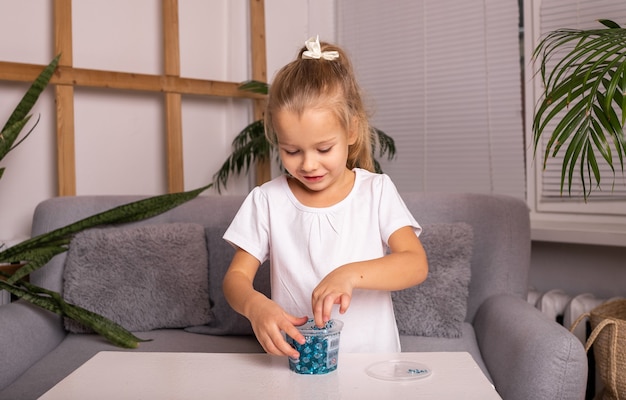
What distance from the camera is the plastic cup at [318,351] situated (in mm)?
1172

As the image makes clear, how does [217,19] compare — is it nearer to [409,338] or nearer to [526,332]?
[409,338]

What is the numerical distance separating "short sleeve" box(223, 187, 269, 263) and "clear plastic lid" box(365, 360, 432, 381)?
0.56 m

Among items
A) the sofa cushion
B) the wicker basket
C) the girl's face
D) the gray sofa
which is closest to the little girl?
the girl's face

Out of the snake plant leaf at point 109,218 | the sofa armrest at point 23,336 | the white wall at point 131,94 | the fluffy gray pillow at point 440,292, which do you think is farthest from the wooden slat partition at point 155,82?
the fluffy gray pillow at point 440,292

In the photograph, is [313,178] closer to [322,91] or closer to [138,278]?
[322,91]

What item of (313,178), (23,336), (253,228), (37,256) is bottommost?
(23,336)

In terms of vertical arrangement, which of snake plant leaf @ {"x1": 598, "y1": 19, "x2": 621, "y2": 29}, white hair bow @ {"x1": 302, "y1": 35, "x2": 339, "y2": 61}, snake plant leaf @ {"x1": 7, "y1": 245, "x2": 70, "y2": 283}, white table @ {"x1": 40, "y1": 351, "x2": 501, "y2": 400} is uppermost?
snake plant leaf @ {"x1": 598, "y1": 19, "x2": 621, "y2": 29}

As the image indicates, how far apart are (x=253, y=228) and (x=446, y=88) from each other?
208cm

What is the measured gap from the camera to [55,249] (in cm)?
239

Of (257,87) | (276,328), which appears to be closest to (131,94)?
(257,87)

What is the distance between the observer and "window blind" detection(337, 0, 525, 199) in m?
3.34

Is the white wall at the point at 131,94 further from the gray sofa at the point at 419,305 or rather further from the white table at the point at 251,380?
the white table at the point at 251,380

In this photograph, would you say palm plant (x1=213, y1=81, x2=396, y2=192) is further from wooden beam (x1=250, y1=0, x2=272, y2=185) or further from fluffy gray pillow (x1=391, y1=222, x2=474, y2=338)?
fluffy gray pillow (x1=391, y1=222, x2=474, y2=338)

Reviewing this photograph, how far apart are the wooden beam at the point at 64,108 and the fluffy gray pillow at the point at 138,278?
0.75 meters
